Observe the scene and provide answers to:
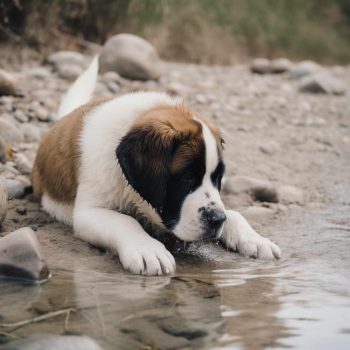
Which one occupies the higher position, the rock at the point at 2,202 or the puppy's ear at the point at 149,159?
the puppy's ear at the point at 149,159

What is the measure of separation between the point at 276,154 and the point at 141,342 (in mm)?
3446

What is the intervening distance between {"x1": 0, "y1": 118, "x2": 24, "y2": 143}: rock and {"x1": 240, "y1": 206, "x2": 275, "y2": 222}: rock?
1458mm

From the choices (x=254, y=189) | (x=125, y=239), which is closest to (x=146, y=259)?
(x=125, y=239)

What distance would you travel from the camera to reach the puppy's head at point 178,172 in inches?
105

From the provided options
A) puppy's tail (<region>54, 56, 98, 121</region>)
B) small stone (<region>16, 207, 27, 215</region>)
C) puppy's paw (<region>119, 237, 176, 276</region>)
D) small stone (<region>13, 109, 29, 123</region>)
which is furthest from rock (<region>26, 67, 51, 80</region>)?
puppy's paw (<region>119, 237, 176, 276</region>)

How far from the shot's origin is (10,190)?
3.50m

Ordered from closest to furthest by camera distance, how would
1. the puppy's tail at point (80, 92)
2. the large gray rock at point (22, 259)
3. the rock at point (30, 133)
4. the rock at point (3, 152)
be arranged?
the large gray rock at point (22, 259)
the rock at point (3, 152)
the puppy's tail at point (80, 92)
the rock at point (30, 133)

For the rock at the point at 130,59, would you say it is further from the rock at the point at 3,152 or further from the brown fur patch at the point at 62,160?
the brown fur patch at the point at 62,160

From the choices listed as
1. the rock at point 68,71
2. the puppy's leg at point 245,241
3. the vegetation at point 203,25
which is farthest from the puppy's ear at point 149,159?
the vegetation at point 203,25

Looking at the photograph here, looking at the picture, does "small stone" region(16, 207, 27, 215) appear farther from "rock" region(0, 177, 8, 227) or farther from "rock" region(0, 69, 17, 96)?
"rock" region(0, 69, 17, 96)

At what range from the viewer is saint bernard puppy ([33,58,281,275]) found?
266 centimetres

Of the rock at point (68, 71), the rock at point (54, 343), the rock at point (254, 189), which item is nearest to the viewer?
the rock at point (54, 343)

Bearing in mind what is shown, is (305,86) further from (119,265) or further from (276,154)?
(119,265)

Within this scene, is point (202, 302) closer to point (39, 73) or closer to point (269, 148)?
point (269, 148)
